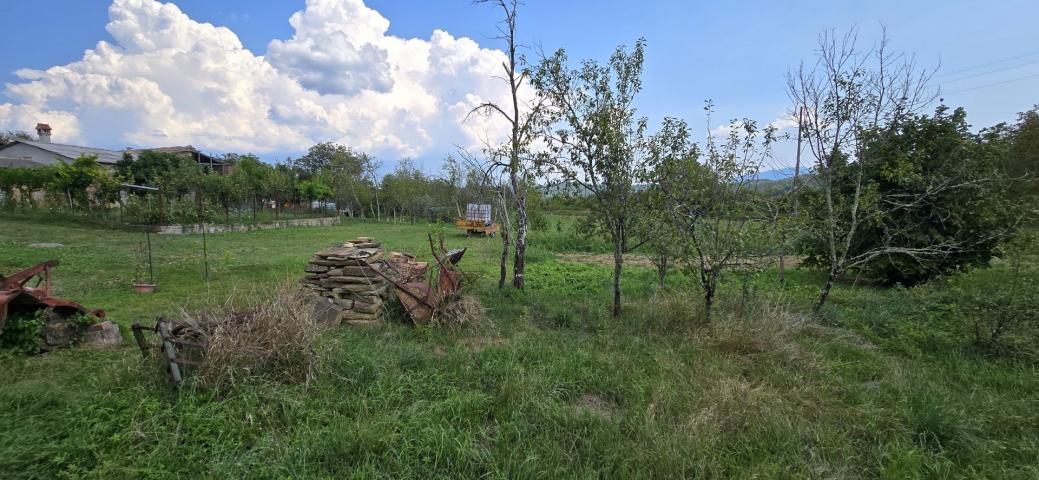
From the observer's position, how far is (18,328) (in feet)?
11.9

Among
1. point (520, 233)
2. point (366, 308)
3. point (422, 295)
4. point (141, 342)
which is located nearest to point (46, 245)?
point (366, 308)

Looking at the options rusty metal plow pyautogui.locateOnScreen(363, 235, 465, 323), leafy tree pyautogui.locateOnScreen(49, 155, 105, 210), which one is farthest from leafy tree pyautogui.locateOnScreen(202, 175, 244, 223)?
rusty metal plow pyautogui.locateOnScreen(363, 235, 465, 323)

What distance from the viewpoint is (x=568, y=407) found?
3.07 meters

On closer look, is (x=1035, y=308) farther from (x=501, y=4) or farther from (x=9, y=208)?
(x=9, y=208)

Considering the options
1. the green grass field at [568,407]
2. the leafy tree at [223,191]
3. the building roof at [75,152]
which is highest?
the building roof at [75,152]

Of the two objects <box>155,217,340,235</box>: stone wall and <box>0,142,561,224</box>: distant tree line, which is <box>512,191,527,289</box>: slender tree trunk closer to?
<box>0,142,561,224</box>: distant tree line

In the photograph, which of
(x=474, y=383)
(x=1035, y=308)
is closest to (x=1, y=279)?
(x=474, y=383)

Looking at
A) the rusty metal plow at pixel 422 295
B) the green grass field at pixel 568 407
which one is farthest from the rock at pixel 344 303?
the green grass field at pixel 568 407

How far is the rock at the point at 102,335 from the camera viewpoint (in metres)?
3.95

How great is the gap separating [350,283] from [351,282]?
2 cm

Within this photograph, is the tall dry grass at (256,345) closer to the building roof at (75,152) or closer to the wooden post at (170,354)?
the wooden post at (170,354)

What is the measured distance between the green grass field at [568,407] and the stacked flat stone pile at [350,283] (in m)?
0.49

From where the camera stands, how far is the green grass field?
7.96 feet

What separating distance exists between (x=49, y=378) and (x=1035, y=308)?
8.94 m
